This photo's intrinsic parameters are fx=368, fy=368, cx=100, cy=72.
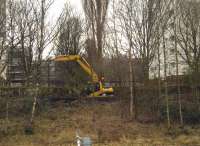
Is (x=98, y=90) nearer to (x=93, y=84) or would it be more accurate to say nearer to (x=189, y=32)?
(x=93, y=84)

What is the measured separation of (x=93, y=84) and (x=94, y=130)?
21.4ft

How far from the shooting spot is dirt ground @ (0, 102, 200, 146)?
18.2 metres

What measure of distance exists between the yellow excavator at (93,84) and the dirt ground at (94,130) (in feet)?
5.31

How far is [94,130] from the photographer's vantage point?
20156 mm

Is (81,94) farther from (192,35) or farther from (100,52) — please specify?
(192,35)

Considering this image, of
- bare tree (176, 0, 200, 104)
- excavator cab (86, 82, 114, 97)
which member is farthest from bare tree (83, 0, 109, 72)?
bare tree (176, 0, 200, 104)

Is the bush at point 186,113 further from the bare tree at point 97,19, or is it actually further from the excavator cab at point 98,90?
the bare tree at point 97,19

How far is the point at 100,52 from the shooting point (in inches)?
1160

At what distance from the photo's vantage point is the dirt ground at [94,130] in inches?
715

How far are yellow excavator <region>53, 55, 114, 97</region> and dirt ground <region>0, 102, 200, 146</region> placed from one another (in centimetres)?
162

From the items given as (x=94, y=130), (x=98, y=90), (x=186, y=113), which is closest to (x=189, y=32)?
(x=186, y=113)

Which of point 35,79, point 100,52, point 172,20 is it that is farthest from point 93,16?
point 35,79

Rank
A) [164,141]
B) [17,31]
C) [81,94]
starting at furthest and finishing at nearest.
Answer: [81,94] → [17,31] → [164,141]

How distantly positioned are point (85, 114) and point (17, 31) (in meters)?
6.45
